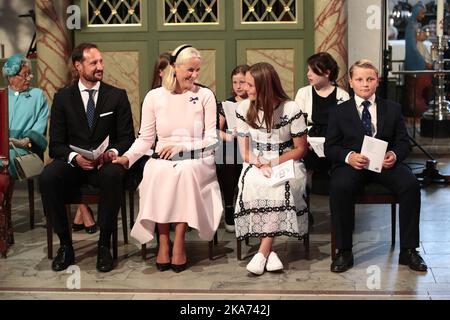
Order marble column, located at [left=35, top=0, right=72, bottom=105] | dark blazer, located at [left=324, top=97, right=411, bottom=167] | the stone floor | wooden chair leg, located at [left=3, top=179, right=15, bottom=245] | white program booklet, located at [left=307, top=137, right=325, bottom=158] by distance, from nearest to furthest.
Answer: the stone floor → dark blazer, located at [left=324, top=97, right=411, bottom=167] → white program booklet, located at [left=307, top=137, right=325, bottom=158] → wooden chair leg, located at [left=3, top=179, right=15, bottom=245] → marble column, located at [left=35, top=0, right=72, bottom=105]

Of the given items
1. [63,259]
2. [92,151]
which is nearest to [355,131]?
[92,151]

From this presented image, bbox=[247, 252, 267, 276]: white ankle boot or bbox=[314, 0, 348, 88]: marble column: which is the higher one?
bbox=[314, 0, 348, 88]: marble column

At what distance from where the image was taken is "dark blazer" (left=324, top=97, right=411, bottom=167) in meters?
5.77

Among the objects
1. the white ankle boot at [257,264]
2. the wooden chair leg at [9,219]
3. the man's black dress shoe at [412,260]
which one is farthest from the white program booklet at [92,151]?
the man's black dress shoe at [412,260]

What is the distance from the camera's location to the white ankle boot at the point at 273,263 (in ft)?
18.2

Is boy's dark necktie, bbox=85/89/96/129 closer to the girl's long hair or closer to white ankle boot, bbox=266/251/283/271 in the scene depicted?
the girl's long hair

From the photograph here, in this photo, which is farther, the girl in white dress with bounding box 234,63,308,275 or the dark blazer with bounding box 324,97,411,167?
the dark blazer with bounding box 324,97,411,167

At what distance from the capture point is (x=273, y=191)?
5.62 metres

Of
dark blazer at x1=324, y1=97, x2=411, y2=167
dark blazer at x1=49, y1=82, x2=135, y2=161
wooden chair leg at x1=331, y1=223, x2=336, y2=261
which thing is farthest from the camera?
dark blazer at x1=49, y1=82, x2=135, y2=161

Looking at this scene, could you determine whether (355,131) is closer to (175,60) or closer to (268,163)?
(268,163)

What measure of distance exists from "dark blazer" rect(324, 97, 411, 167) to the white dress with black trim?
0.70 ft

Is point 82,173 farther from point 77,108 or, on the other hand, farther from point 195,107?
point 195,107

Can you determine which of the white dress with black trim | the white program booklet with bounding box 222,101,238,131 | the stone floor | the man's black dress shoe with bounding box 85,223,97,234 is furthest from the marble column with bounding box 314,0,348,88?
the man's black dress shoe with bounding box 85,223,97,234

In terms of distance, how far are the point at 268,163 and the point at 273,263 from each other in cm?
64
